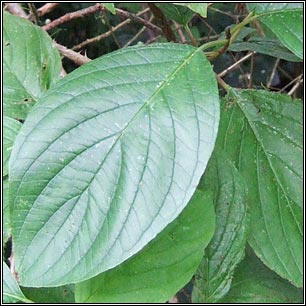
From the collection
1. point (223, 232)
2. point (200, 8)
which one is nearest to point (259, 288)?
point (223, 232)

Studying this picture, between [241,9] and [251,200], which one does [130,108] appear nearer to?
[251,200]

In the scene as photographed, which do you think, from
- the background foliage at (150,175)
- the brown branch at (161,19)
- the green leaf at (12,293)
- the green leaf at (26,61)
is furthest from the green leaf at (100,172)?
the brown branch at (161,19)

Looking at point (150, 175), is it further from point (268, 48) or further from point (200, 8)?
point (268, 48)

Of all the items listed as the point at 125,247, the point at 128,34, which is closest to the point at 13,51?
the point at 125,247

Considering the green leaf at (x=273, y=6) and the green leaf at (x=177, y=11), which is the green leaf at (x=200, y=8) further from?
the green leaf at (x=177, y=11)

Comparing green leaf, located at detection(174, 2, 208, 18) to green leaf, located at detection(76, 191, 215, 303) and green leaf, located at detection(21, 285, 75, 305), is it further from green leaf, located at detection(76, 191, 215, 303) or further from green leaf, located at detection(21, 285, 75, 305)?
green leaf, located at detection(21, 285, 75, 305)
